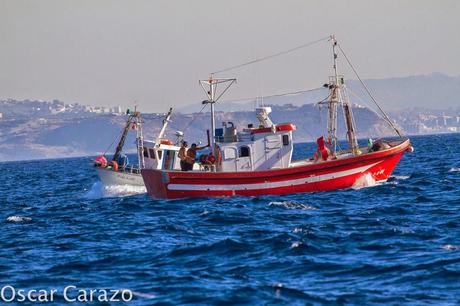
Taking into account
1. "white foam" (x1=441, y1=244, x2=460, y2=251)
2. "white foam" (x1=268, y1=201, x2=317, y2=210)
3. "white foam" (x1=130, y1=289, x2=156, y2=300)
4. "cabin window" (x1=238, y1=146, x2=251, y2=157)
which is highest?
"cabin window" (x1=238, y1=146, x2=251, y2=157)

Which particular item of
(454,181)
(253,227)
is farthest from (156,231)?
(454,181)

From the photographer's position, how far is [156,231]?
3297cm

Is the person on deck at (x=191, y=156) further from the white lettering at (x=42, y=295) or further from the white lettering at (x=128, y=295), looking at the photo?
the white lettering at (x=128, y=295)

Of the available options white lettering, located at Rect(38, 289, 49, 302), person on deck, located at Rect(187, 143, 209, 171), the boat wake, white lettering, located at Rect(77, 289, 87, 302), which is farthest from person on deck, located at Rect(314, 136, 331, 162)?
white lettering, located at Rect(38, 289, 49, 302)

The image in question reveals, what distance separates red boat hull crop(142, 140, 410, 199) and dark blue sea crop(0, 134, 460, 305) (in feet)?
3.52

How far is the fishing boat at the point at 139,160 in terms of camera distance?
52.8 m

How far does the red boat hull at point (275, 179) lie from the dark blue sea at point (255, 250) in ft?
3.52

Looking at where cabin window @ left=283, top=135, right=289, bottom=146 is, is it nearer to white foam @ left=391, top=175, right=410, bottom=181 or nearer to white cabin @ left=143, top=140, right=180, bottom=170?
white cabin @ left=143, top=140, right=180, bottom=170

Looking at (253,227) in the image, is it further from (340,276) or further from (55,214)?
(55,214)

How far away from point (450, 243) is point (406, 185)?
2257cm

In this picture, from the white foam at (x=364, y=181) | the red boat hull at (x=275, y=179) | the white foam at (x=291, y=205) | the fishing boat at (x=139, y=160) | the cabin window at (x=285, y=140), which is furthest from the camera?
the fishing boat at (x=139, y=160)

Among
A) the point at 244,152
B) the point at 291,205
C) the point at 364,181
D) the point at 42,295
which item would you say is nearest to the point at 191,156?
the point at 244,152

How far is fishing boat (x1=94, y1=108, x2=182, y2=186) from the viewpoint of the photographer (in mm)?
52844

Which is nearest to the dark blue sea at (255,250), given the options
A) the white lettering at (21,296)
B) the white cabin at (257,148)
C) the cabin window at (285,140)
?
the white lettering at (21,296)
